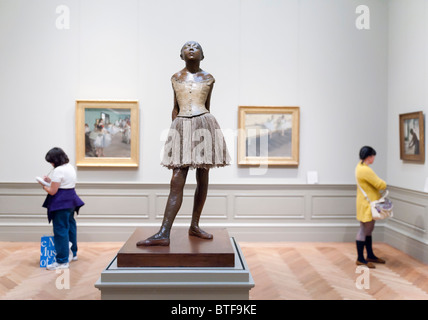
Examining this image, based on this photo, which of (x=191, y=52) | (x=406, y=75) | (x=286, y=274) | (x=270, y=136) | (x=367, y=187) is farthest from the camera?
(x=270, y=136)

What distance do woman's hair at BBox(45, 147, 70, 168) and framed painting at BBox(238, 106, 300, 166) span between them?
337cm

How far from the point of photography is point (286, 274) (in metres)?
5.86

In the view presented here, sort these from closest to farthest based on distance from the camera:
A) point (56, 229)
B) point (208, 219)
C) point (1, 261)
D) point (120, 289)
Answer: point (120, 289) → point (56, 229) → point (1, 261) → point (208, 219)

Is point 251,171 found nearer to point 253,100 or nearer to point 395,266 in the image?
point 253,100

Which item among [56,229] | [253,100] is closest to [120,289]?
[56,229]

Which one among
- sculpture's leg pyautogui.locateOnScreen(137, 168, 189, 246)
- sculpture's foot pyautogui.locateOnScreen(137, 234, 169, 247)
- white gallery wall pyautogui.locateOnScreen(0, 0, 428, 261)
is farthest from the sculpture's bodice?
white gallery wall pyautogui.locateOnScreen(0, 0, 428, 261)

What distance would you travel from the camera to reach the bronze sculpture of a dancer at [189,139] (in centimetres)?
369

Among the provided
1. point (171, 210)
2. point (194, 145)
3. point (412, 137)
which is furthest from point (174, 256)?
point (412, 137)

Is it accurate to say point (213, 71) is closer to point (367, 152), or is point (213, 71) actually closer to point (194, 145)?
point (367, 152)

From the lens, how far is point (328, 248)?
7.46 meters

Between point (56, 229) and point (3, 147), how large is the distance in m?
2.80

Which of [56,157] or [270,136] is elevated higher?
[270,136]

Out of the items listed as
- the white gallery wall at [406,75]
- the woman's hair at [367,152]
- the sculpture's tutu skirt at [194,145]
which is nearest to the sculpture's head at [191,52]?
the sculpture's tutu skirt at [194,145]

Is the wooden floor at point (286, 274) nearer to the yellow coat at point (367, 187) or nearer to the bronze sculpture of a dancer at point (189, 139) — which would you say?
the yellow coat at point (367, 187)
